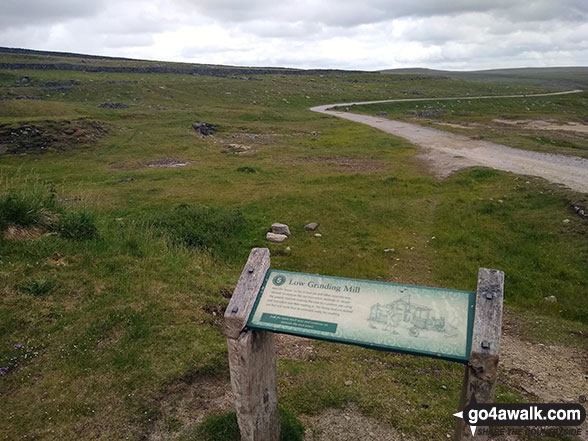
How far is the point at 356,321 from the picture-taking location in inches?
184

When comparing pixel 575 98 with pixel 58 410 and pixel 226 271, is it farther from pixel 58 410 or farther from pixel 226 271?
pixel 58 410

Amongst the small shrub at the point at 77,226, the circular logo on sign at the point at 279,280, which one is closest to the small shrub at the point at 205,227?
the small shrub at the point at 77,226

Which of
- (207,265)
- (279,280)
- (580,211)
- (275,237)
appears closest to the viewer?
(279,280)

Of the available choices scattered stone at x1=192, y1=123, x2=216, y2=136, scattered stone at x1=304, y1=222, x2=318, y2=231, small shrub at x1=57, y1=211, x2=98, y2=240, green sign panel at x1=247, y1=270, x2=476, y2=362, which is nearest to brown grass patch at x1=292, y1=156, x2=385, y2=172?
scattered stone at x1=304, y1=222, x2=318, y2=231

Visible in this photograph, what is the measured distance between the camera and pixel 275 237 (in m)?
14.3

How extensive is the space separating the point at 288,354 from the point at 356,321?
13.1ft

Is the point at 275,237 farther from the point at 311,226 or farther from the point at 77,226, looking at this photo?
the point at 77,226

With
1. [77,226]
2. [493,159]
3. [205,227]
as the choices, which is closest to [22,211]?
[77,226]

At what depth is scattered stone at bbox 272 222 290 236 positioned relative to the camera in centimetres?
1482

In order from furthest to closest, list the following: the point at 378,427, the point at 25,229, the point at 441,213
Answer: the point at 441,213, the point at 25,229, the point at 378,427

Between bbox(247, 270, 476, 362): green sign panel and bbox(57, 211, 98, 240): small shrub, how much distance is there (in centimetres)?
745

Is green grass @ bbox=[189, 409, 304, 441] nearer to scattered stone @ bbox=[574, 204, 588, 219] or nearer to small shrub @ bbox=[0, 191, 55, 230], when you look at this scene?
small shrub @ bbox=[0, 191, 55, 230]

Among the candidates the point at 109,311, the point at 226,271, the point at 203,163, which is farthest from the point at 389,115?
the point at 109,311

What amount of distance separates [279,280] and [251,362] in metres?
1.02
